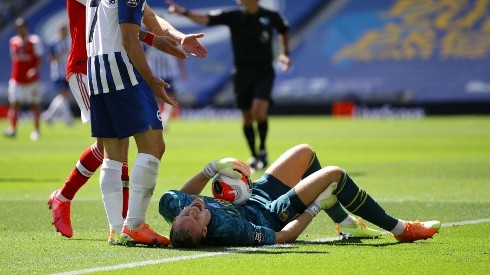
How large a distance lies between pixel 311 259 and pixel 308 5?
105 feet

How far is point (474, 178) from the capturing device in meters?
13.6

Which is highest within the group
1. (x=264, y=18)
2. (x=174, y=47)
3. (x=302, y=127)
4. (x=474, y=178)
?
(x=174, y=47)

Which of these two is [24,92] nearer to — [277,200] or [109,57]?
[109,57]

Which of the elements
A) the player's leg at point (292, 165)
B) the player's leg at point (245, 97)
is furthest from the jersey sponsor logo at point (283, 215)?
the player's leg at point (245, 97)

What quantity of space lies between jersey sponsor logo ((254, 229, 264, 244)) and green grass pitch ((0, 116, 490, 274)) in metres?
0.09

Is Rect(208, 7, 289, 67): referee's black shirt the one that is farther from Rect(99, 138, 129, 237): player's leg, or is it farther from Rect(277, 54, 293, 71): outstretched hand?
Rect(99, 138, 129, 237): player's leg

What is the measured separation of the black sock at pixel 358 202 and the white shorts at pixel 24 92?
19.9 m

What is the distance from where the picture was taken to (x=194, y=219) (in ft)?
24.3

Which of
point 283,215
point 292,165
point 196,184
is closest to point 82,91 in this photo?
point 196,184

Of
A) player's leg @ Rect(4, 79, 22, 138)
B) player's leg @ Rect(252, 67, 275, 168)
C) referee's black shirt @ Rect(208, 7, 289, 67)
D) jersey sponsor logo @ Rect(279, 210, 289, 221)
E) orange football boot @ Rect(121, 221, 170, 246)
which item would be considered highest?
jersey sponsor logo @ Rect(279, 210, 289, 221)

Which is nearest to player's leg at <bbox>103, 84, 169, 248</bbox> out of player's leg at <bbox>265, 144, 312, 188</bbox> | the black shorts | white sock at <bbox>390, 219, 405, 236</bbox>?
player's leg at <bbox>265, 144, 312, 188</bbox>

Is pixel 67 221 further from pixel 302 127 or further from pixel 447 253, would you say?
pixel 302 127

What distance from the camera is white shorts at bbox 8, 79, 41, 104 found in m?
26.9

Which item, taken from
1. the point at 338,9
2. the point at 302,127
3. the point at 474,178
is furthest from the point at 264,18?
the point at 338,9
